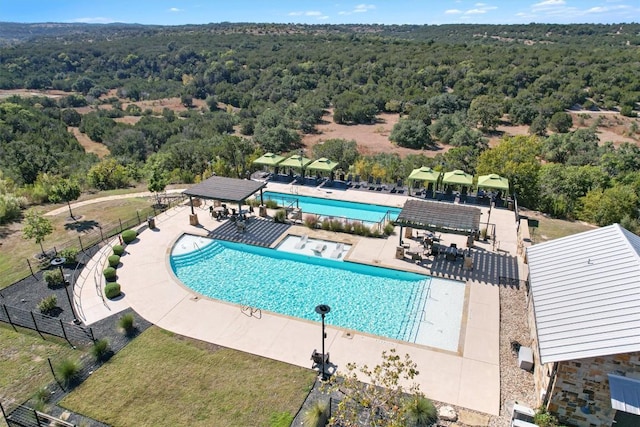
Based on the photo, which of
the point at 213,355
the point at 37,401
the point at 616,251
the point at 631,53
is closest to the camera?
the point at 37,401

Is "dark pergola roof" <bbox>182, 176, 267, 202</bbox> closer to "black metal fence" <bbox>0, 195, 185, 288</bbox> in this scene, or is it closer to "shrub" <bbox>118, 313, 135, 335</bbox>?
"black metal fence" <bbox>0, 195, 185, 288</bbox>

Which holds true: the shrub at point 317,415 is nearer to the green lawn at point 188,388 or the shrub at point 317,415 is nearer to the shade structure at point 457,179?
the green lawn at point 188,388

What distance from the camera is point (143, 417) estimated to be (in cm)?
1225

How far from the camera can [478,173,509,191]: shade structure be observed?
27.3 m

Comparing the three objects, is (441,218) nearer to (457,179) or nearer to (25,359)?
(457,179)

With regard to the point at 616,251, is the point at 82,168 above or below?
below

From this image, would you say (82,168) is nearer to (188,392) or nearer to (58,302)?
(58,302)

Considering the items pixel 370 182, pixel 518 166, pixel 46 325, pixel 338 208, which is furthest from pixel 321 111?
pixel 46 325

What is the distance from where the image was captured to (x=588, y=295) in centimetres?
1254

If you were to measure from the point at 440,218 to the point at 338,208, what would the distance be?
33.1 feet

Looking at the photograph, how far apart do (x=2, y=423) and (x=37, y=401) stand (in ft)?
3.35

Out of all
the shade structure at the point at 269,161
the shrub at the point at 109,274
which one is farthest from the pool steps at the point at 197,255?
→ the shade structure at the point at 269,161

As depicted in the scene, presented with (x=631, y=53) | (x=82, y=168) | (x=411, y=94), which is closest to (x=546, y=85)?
(x=411, y=94)

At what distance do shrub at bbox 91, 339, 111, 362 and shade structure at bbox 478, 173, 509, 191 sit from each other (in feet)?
79.7
